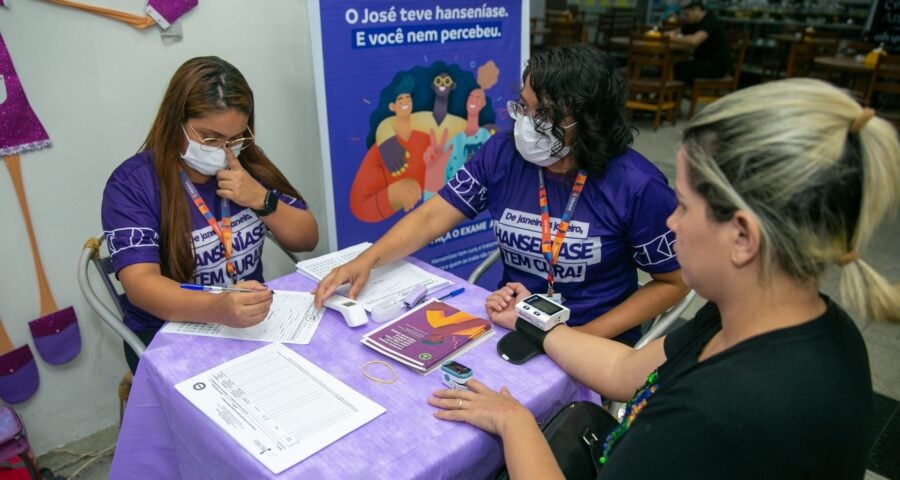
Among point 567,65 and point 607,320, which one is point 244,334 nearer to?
point 607,320

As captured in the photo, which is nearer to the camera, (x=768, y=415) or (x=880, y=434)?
(x=768, y=415)

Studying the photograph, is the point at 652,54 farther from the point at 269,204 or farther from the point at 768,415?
the point at 768,415

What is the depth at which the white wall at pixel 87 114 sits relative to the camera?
69.2 inches

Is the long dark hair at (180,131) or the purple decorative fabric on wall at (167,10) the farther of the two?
the purple decorative fabric on wall at (167,10)

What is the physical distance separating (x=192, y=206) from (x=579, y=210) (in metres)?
1.03

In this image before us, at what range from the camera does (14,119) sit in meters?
1.71

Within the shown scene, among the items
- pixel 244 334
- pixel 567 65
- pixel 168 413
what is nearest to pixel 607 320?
pixel 567 65

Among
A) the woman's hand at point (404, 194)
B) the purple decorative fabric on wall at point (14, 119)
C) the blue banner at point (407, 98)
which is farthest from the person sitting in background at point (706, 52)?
the purple decorative fabric on wall at point (14, 119)

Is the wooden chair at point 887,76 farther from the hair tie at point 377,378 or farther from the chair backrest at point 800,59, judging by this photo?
the hair tie at point 377,378

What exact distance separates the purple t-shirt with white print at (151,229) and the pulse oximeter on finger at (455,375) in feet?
2.60

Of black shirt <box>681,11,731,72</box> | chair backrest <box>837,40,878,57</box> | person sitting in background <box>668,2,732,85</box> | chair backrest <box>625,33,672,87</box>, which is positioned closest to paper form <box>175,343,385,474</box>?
chair backrest <box>625,33,672,87</box>

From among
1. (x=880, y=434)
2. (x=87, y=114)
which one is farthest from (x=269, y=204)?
(x=880, y=434)

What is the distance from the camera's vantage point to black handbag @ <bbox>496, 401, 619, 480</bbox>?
3.46 feet

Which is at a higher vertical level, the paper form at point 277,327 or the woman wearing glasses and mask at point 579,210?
the woman wearing glasses and mask at point 579,210
